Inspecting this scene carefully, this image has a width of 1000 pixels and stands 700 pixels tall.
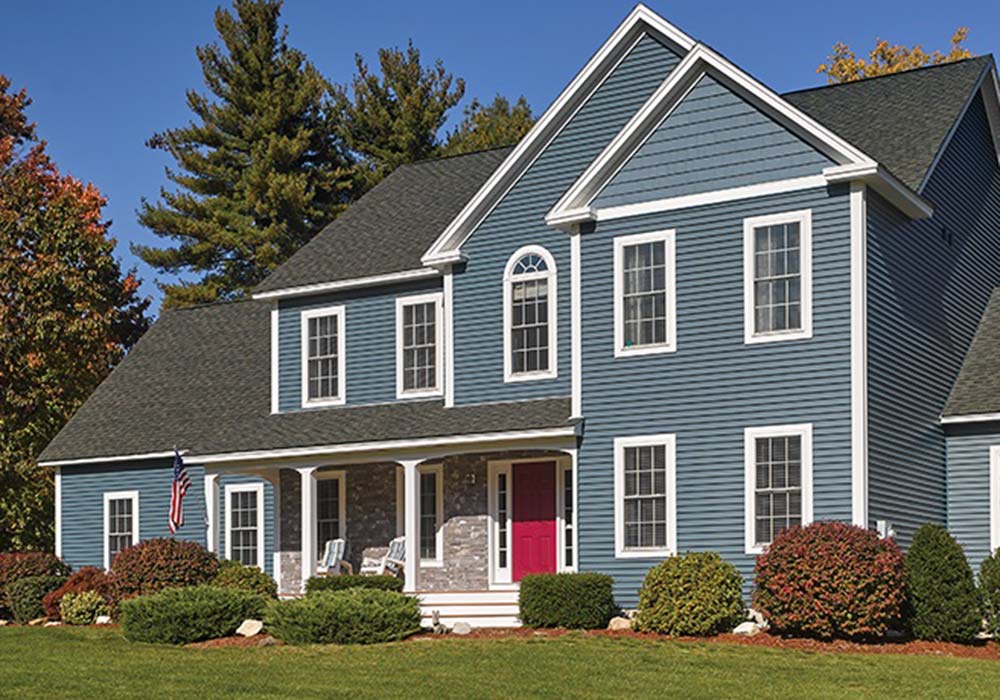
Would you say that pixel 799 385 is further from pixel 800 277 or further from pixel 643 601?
pixel 643 601

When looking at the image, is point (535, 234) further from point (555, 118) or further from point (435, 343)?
point (435, 343)

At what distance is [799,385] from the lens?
949 inches

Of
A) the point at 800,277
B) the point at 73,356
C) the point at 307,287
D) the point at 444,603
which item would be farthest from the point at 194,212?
the point at 800,277

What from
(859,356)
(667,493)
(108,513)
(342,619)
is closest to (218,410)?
(108,513)

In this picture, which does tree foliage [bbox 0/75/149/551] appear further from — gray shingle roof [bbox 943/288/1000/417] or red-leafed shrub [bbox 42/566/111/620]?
gray shingle roof [bbox 943/288/1000/417]

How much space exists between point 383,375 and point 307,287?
8.09ft

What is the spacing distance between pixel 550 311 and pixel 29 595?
39.2ft

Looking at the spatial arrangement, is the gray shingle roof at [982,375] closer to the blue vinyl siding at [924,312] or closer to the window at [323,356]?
the blue vinyl siding at [924,312]

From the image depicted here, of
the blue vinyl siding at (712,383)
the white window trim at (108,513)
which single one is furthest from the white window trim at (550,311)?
the white window trim at (108,513)

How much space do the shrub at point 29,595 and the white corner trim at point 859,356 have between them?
16481mm

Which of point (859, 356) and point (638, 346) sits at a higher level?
point (638, 346)

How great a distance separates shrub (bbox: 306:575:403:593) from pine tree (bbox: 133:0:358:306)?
92.3 feet

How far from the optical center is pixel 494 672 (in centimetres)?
1966

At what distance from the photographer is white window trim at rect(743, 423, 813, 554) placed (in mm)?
23766
